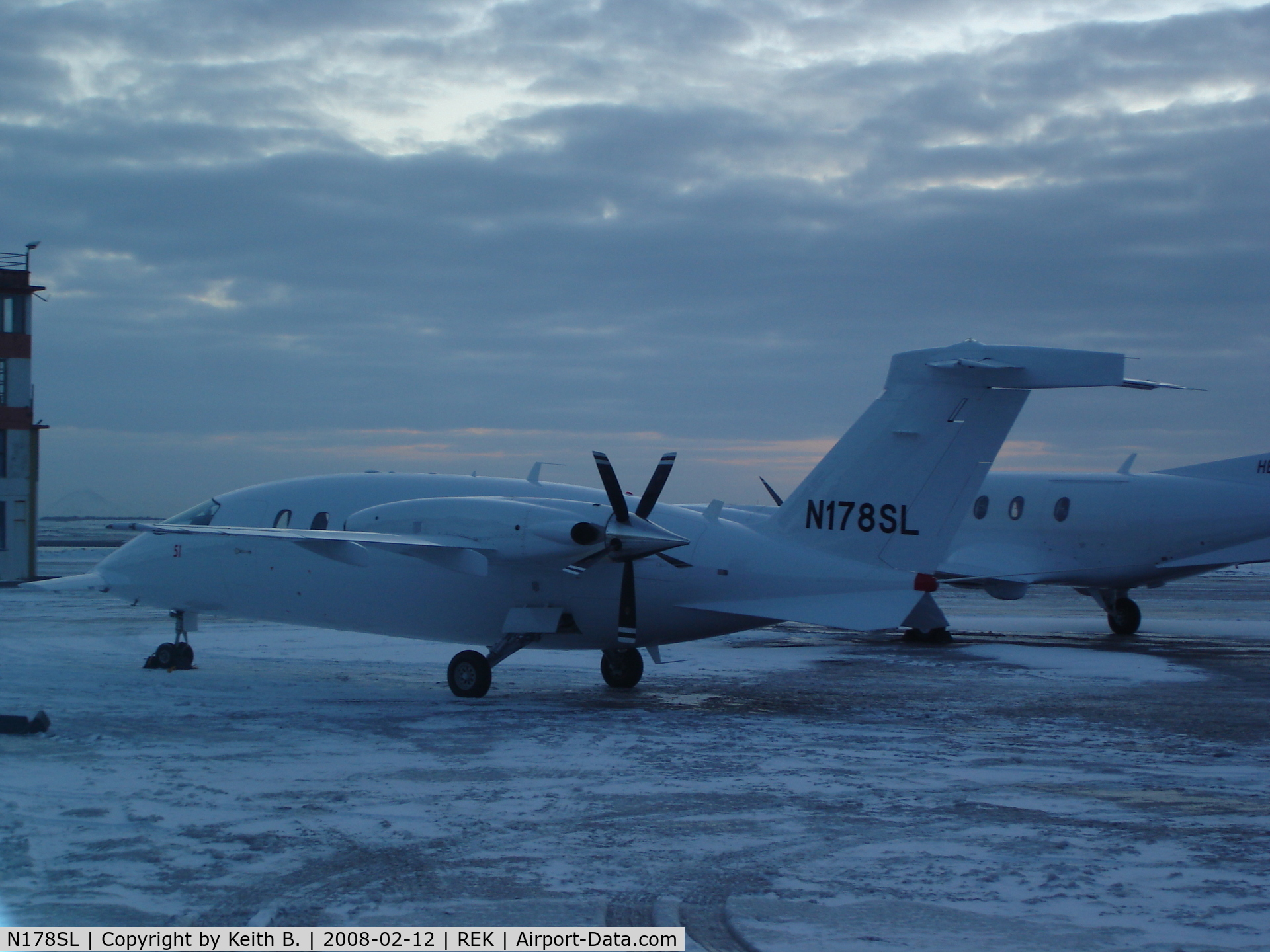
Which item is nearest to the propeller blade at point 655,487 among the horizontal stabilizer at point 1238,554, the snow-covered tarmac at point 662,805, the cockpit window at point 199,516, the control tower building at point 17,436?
the snow-covered tarmac at point 662,805

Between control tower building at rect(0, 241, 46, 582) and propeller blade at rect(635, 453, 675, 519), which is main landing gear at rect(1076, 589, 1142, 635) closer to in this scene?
propeller blade at rect(635, 453, 675, 519)

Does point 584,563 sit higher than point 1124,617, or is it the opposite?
point 584,563

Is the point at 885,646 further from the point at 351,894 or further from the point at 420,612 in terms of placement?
the point at 351,894

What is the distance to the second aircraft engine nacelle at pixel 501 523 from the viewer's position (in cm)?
1445

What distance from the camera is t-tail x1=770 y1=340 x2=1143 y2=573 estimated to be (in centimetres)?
1445

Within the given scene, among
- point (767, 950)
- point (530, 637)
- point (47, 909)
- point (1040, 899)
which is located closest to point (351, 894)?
point (47, 909)

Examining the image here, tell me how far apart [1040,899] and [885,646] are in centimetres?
1770

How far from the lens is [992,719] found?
45.2 feet

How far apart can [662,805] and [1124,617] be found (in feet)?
66.9

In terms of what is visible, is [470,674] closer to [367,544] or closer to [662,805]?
[367,544]

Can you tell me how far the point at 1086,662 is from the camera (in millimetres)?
20109

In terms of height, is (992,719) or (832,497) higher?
(832,497)

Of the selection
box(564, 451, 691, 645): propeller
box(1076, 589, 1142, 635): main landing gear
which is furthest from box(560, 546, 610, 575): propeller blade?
box(1076, 589, 1142, 635): main landing gear

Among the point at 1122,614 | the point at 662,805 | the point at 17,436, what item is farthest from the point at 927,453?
the point at 17,436
